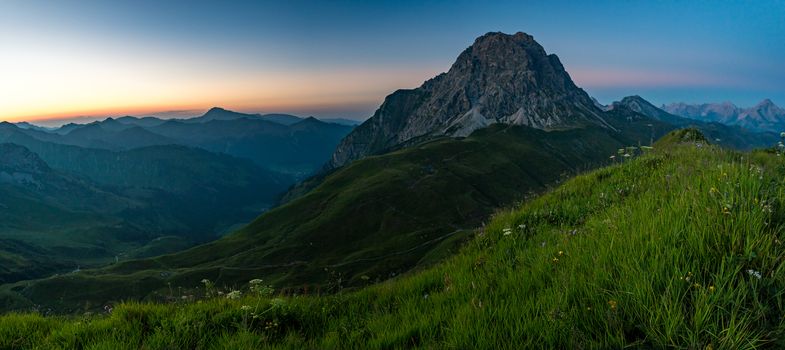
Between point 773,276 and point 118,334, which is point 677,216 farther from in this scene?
point 118,334

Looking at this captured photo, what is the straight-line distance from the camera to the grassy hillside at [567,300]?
3234mm

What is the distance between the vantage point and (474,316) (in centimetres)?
412

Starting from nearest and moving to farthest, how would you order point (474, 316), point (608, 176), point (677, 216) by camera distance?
point (474, 316)
point (677, 216)
point (608, 176)

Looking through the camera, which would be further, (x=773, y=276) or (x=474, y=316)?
(x=474, y=316)

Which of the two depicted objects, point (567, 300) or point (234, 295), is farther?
point (234, 295)

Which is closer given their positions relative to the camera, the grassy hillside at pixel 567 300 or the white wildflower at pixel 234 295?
the grassy hillside at pixel 567 300

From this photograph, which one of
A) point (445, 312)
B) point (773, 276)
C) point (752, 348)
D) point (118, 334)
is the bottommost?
point (118, 334)

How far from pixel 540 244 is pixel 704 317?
337 centimetres

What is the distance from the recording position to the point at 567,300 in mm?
3926

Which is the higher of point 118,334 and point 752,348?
point 752,348

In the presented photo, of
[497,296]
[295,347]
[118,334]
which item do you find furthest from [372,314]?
[118,334]

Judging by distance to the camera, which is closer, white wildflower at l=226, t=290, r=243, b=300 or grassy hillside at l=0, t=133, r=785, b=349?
grassy hillside at l=0, t=133, r=785, b=349

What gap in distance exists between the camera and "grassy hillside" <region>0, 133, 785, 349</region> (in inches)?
127

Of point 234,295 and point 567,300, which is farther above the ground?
point 567,300
